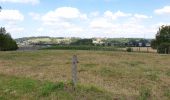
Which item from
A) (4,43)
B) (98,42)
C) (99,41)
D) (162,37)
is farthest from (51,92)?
(99,41)

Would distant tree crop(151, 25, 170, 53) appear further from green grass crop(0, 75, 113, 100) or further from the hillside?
green grass crop(0, 75, 113, 100)

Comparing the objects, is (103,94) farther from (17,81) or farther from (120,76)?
(120,76)

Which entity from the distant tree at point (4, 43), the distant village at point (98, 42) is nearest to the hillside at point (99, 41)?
the distant village at point (98, 42)

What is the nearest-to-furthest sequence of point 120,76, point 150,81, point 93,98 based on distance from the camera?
point 93,98
point 150,81
point 120,76

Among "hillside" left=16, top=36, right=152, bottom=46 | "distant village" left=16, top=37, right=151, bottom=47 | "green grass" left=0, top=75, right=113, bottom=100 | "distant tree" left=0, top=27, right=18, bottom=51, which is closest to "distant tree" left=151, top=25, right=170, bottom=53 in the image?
"distant village" left=16, top=37, right=151, bottom=47

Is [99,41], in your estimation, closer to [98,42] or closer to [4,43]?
[98,42]

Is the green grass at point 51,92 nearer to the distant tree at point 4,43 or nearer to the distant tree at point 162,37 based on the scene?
the distant tree at point 4,43

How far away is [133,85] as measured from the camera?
1619 cm

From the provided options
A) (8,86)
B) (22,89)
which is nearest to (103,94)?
(22,89)

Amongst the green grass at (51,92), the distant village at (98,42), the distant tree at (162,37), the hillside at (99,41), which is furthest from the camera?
the hillside at (99,41)

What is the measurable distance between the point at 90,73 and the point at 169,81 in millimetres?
4369

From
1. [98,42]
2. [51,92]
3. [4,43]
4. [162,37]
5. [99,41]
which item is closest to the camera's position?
[51,92]

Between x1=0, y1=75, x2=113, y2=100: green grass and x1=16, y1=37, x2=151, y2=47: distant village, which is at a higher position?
x1=0, y1=75, x2=113, y2=100: green grass

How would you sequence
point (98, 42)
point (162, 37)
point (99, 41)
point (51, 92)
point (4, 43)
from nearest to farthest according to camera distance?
point (51, 92) → point (4, 43) → point (162, 37) → point (98, 42) → point (99, 41)
